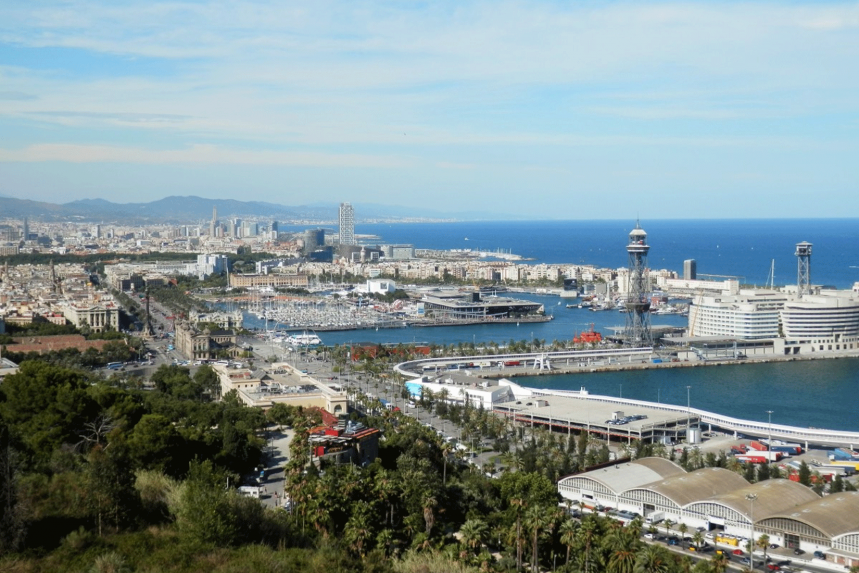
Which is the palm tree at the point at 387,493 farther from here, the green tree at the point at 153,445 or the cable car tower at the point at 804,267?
the cable car tower at the point at 804,267

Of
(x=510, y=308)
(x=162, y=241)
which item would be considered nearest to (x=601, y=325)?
(x=510, y=308)

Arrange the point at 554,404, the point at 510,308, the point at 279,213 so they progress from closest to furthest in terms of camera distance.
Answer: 1. the point at 554,404
2. the point at 510,308
3. the point at 279,213

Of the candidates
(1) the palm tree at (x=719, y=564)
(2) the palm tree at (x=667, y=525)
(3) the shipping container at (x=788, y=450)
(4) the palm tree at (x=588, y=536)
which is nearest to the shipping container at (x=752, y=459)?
(3) the shipping container at (x=788, y=450)

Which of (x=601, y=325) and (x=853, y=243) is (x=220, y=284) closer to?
(x=601, y=325)

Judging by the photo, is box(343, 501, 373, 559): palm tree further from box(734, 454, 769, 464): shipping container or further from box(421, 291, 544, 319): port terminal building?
box(421, 291, 544, 319): port terminal building

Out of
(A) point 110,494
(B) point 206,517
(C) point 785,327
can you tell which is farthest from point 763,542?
(C) point 785,327

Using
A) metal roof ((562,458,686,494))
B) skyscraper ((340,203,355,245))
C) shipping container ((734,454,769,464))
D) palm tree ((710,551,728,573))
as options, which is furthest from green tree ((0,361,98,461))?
skyscraper ((340,203,355,245))

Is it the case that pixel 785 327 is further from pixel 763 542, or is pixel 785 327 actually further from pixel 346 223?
pixel 346 223
